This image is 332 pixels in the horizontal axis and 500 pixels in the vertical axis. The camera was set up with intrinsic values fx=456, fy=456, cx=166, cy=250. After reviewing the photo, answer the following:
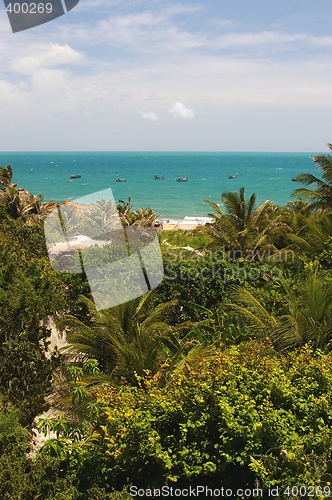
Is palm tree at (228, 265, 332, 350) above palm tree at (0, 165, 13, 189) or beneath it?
beneath

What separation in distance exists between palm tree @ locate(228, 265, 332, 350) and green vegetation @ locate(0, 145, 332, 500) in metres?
0.03

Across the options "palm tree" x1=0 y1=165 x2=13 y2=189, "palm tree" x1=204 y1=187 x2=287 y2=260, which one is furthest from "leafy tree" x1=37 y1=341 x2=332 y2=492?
"palm tree" x1=0 y1=165 x2=13 y2=189

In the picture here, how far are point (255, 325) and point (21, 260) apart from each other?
5.61m

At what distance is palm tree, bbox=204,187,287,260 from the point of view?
46.6 feet

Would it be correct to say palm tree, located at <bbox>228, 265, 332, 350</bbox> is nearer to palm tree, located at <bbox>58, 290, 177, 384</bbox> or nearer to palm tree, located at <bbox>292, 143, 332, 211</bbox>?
palm tree, located at <bbox>58, 290, 177, 384</bbox>

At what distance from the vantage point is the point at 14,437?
527cm

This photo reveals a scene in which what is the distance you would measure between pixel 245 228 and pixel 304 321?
7.42 meters

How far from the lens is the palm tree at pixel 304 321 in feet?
25.0

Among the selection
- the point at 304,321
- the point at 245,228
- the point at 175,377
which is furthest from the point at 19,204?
the point at 175,377

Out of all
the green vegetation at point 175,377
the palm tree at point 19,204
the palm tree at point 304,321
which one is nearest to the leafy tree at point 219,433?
the green vegetation at point 175,377

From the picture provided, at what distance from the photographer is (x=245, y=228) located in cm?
1497

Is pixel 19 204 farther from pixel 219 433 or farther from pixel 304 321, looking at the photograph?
pixel 219 433

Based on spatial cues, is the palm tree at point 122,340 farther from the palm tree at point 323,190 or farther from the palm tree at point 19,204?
the palm tree at point 19,204

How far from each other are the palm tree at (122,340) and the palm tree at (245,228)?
211 inches
